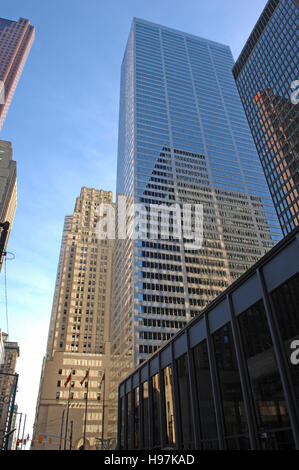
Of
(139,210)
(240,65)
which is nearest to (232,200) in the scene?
(139,210)

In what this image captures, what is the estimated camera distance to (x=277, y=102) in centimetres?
10519

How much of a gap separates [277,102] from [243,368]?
355ft

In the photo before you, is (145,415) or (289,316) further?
(145,415)

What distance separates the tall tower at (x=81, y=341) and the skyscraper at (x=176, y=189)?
→ 16962 mm

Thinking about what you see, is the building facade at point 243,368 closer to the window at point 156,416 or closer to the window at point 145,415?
the window at point 156,416

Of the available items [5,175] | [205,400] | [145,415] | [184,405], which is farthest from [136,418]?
[5,175]

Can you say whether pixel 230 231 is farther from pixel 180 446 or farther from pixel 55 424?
pixel 180 446

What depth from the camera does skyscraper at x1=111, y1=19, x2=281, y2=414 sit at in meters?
104

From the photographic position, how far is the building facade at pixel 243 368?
1415 centimetres

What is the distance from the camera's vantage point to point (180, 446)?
2262cm

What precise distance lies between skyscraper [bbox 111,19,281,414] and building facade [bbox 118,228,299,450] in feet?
229

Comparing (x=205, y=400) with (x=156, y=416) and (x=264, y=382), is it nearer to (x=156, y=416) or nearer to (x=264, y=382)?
(x=264, y=382)

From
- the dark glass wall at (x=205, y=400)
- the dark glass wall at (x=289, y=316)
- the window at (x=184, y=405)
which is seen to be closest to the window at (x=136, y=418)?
the window at (x=184, y=405)

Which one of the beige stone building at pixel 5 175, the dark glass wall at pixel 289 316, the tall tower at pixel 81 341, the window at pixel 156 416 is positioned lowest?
the window at pixel 156 416
